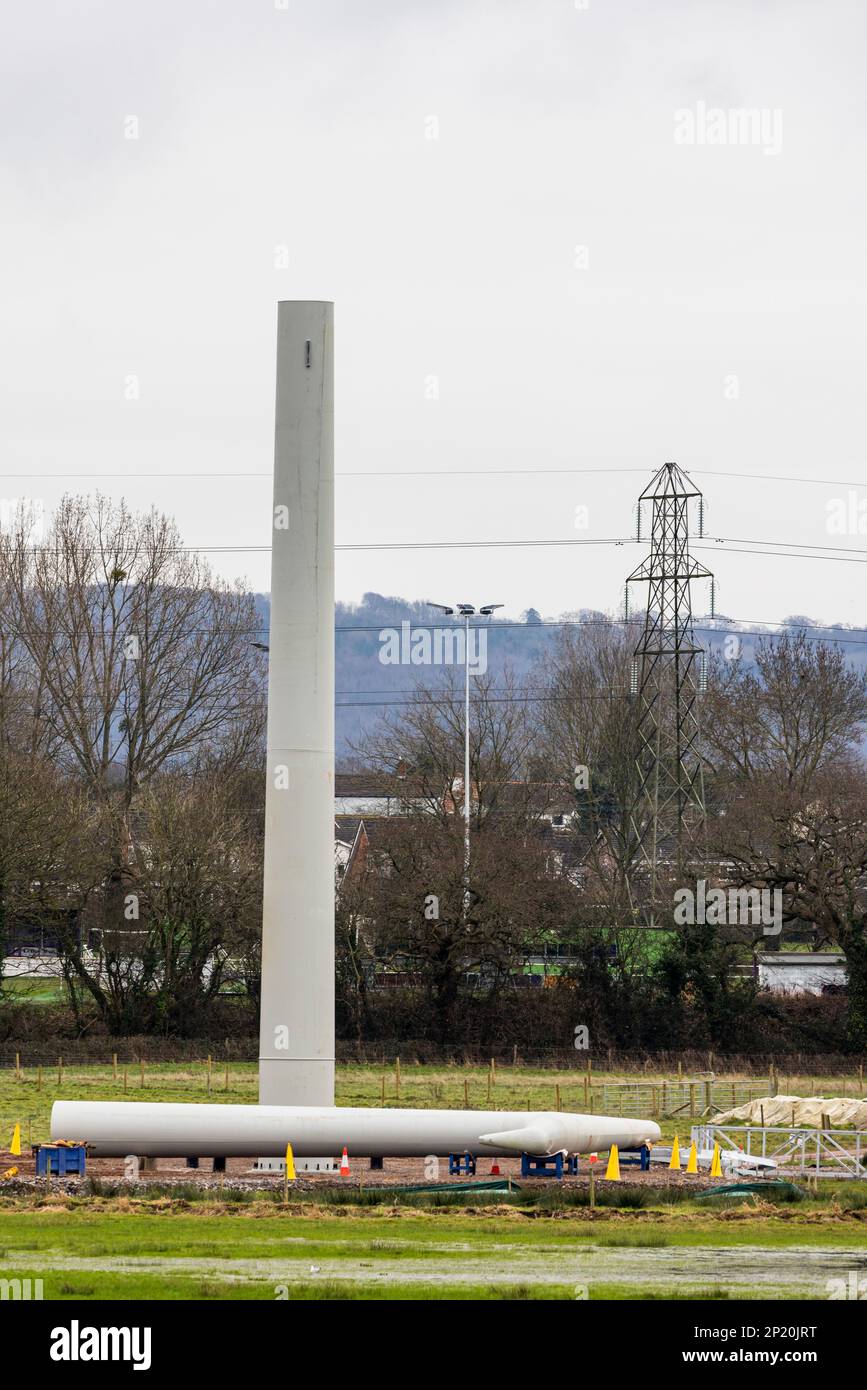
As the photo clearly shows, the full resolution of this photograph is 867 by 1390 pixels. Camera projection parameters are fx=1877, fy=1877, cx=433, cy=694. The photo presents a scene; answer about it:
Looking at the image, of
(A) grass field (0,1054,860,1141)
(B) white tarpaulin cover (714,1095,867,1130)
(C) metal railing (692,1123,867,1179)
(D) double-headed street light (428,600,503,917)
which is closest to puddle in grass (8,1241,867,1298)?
(C) metal railing (692,1123,867,1179)

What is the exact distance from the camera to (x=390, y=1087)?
53.0 m

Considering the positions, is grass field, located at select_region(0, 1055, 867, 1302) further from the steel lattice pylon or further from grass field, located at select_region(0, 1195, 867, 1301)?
the steel lattice pylon

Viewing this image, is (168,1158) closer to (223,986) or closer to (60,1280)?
(60,1280)

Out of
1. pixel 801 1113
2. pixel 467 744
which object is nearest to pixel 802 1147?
pixel 801 1113

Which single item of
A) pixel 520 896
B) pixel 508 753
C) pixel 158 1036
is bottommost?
pixel 158 1036

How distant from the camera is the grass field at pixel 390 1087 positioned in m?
47.6

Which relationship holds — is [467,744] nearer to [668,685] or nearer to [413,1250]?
[668,685]

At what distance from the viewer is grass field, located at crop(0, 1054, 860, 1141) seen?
156 feet

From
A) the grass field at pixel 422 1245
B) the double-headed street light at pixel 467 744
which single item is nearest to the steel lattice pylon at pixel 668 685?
the double-headed street light at pixel 467 744

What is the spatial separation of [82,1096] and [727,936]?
86.8 ft

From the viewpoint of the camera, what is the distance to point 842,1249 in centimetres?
2714

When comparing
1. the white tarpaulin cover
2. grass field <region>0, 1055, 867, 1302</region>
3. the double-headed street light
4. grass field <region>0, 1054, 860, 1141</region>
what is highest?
the double-headed street light

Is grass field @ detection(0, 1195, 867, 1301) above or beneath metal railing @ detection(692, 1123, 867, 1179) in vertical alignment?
above
